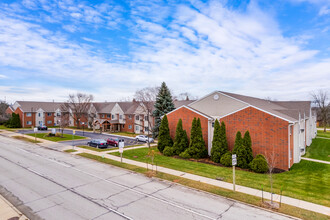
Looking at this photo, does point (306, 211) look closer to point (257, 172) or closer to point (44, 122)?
point (257, 172)

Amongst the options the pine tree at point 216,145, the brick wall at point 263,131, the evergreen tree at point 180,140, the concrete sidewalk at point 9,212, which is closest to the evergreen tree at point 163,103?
the evergreen tree at point 180,140

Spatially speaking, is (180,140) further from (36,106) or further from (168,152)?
(36,106)

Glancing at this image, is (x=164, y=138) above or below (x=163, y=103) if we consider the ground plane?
below

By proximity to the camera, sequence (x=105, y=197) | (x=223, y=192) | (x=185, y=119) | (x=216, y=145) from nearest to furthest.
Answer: (x=105, y=197) → (x=223, y=192) → (x=216, y=145) → (x=185, y=119)

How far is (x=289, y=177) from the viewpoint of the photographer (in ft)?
55.2

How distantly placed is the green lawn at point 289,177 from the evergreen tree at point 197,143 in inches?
62.1

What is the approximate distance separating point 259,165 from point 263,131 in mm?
3647

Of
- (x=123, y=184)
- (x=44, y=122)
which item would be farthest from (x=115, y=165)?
(x=44, y=122)

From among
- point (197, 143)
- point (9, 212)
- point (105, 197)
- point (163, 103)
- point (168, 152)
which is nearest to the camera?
point (9, 212)

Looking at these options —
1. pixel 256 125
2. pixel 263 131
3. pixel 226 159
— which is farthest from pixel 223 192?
pixel 256 125

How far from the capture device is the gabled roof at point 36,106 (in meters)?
61.5

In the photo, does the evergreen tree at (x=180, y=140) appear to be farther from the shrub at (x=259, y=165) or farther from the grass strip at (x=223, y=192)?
the shrub at (x=259, y=165)

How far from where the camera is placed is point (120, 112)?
53.1m

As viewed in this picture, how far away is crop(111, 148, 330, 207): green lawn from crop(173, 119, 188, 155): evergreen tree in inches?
73.2
